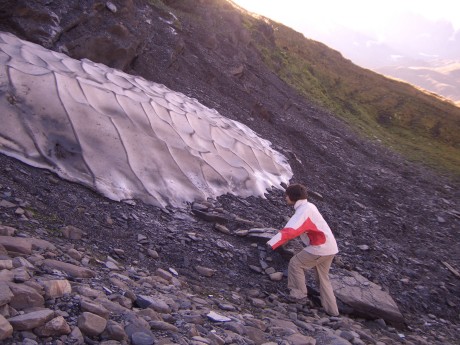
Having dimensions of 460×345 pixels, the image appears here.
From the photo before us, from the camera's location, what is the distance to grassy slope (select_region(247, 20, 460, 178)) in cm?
1583

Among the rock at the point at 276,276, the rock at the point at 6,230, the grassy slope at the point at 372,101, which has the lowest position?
the rock at the point at 6,230

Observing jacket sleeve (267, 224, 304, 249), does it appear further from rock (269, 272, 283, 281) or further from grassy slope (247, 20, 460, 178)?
grassy slope (247, 20, 460, 178)

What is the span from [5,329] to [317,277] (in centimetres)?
286

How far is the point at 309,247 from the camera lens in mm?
4207

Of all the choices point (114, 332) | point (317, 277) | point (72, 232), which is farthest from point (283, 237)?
point (114, 332)

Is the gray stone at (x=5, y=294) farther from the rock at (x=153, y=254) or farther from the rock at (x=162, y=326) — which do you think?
the rock at (x=153, y=254)

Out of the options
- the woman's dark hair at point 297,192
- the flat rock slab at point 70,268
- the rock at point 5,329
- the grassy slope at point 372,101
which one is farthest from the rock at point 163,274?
the grassy slope at point 372,101

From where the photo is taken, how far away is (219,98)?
10.5 meters

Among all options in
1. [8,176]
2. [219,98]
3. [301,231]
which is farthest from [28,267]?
[219,98]

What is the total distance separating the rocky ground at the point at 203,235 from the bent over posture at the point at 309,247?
16cm

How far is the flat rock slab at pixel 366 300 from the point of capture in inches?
175

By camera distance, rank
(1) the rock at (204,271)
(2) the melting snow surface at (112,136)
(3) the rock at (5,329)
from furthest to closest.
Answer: (2) the melting snow surface at (112,136) < (1) the rock at (204,271) < (3) the rock at (5,329)

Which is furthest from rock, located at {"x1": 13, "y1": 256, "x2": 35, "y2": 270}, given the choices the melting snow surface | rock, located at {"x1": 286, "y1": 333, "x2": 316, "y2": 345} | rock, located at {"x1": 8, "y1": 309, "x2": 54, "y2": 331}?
the melting snow surface

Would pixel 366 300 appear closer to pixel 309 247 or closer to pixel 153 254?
pixel 309 247
